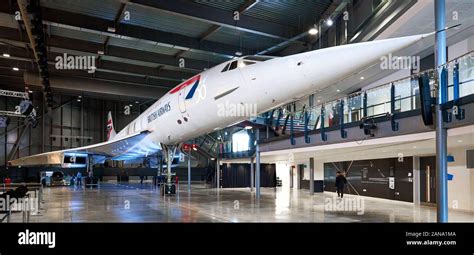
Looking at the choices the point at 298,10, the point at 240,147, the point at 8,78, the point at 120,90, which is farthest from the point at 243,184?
the point at 8,78

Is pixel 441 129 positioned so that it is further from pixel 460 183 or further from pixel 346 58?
pixel 460 183

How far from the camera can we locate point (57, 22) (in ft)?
47.5

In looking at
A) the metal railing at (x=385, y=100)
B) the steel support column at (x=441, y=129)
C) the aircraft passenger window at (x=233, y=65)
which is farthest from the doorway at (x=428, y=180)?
the aircraft passenger window at (x=233, y=65)

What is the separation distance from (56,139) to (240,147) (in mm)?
22166

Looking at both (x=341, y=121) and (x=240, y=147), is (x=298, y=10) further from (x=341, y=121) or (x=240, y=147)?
(x=240, y=147)

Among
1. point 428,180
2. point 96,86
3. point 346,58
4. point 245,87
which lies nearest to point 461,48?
point 428,180

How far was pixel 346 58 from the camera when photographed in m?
5.74

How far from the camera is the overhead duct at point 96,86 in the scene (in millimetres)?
24047

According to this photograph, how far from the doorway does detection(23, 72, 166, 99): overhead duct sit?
2051 cm

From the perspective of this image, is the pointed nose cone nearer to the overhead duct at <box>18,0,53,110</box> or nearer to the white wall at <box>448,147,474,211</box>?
the white wall at <box>448,147,474,211</box>

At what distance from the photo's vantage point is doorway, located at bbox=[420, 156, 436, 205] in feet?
44.8

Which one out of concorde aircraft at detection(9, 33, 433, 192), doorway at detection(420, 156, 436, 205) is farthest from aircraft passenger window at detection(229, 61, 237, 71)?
doorway at detection(420, 156, 436, 205)

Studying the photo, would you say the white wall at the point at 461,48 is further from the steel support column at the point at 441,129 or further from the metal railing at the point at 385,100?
the steel support column at the point at 441,129

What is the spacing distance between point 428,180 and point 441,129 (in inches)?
299
